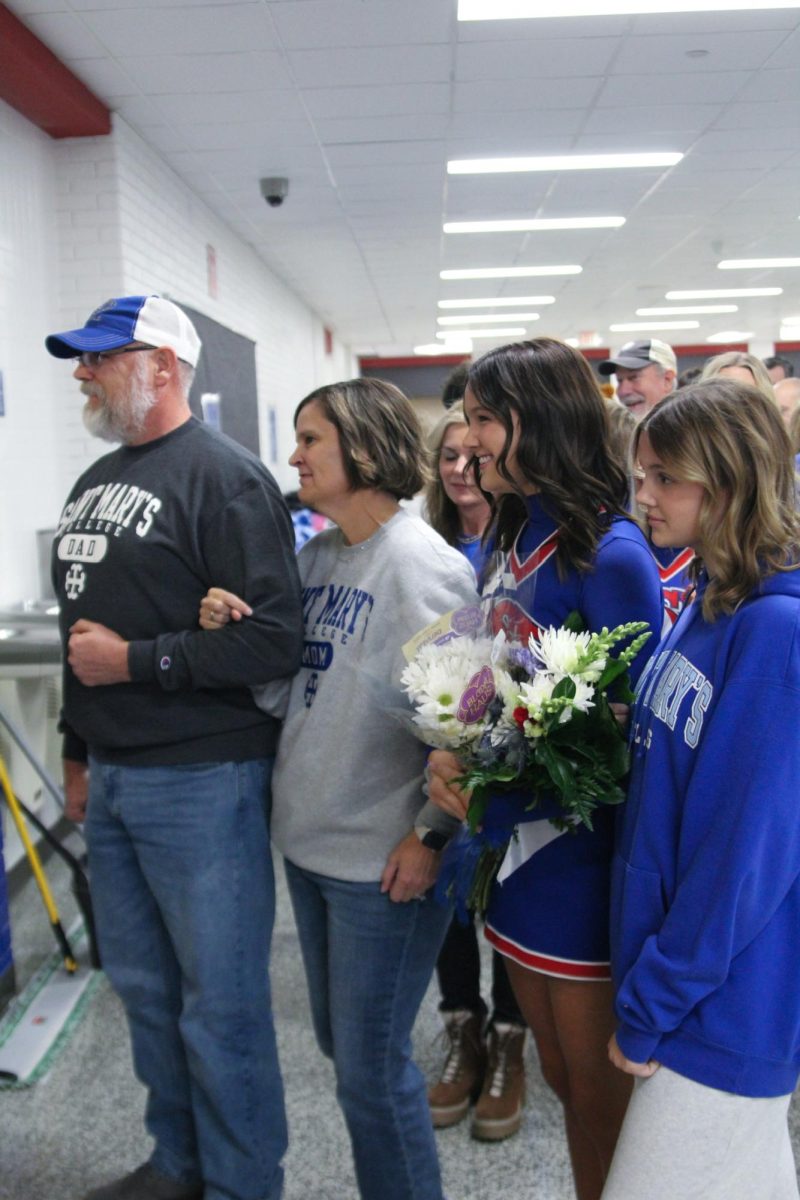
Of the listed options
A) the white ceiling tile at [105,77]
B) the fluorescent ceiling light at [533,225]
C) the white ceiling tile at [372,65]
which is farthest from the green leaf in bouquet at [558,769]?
the fluorescent ceiling light at [533,225]

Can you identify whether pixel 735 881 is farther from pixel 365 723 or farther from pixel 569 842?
pixel 365 723

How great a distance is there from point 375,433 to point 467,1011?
1482 millimetres

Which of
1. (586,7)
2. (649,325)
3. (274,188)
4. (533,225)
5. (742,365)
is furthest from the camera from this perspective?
(649,325)

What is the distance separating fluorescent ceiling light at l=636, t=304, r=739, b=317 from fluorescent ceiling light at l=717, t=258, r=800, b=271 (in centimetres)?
280

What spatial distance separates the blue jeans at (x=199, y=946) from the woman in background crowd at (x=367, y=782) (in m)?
0.13

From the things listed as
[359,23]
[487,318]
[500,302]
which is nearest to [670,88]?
[359,23]

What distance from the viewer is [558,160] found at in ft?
19.8

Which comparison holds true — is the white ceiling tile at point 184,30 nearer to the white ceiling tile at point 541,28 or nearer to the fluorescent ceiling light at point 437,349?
the white ceiling tile at point 541,28

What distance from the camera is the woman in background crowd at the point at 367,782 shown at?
5.06ft

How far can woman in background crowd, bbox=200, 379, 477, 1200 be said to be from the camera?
1541 mm

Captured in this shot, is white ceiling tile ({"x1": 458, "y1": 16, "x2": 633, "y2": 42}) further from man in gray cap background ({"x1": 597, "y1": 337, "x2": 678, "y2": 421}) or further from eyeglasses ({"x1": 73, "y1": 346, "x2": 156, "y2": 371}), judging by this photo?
eyeglasses ({"x1": 73, "y1": 346, "x2": 156, "y2": 371})

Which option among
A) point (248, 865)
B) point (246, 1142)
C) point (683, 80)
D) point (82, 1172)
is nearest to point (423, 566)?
point (248, 865)

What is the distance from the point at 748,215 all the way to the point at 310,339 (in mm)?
5477

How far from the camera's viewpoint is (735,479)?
1.16m
